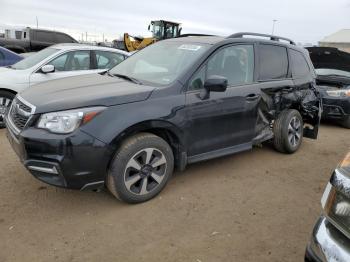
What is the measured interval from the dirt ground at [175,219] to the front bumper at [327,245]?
3.24ft

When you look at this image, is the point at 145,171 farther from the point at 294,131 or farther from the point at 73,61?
the point at 73,61

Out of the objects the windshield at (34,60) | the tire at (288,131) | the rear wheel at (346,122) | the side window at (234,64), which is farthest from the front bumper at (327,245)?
the rear wheel at (346,122)

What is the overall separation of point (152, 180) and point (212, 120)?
3.31ft

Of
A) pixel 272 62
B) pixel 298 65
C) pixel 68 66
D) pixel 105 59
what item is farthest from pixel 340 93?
pixel 68 66

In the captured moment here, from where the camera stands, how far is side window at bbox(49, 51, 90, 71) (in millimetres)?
Result: 6906

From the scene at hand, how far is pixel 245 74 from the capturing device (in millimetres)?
4594

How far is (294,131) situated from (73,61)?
4541 mm

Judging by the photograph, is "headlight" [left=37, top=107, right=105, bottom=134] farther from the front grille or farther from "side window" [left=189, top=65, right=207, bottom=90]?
"side window" [left=189, top=65, right=207, bottom=90]

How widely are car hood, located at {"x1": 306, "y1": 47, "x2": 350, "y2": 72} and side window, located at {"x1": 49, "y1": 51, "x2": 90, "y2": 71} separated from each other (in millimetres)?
5459

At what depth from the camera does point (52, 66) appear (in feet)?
21.5

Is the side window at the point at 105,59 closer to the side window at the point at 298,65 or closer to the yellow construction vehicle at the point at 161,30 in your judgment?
the side window at the point at 298,65

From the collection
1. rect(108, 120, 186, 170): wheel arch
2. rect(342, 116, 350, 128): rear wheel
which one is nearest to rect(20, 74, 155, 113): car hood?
A: rect(108, 120, 186, 170): wheel arch

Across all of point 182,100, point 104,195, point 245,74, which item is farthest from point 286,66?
point 104,195

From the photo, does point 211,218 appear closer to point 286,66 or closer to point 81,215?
point 81,215
